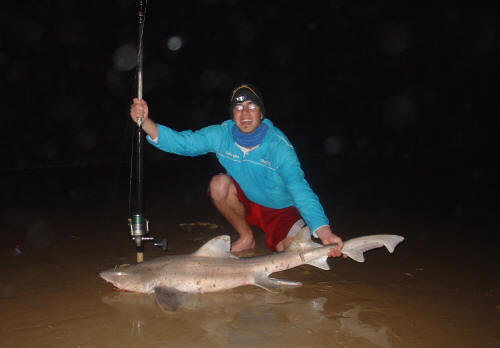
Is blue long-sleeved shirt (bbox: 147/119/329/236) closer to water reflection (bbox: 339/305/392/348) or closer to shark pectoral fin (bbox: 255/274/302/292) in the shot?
shark pectoral fin (bbox: 255/274/302/292)

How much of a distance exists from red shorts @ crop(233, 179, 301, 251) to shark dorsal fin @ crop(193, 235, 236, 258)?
987 mm

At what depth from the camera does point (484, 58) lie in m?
37.8

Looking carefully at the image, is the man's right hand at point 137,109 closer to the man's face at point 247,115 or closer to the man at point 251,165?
the man at point 251,165

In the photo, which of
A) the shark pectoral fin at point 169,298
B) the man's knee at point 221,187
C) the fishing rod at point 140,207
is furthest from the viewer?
the man's knee at point 221,187

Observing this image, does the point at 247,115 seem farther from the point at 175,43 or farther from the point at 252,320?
the point at 175,43

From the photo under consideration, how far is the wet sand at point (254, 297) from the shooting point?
92.4 inches

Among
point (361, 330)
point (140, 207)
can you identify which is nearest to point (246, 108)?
point (140, 207)

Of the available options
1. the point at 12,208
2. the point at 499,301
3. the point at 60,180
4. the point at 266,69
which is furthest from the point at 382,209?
the point at 266,69

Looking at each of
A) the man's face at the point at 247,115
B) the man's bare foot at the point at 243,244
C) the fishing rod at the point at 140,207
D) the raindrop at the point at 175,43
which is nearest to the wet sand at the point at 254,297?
the man's bare foot at the point at 243,244

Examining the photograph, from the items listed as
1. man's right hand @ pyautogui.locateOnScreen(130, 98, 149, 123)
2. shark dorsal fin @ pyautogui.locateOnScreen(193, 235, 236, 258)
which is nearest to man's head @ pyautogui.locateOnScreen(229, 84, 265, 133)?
man's right hand @ pyautogui.locateOnScreen(130, 98, 149, 123)

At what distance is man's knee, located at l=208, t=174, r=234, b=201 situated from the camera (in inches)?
164

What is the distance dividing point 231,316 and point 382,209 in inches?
193

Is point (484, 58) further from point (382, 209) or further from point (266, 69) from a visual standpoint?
point (382, 209)

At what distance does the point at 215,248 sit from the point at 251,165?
107cm
